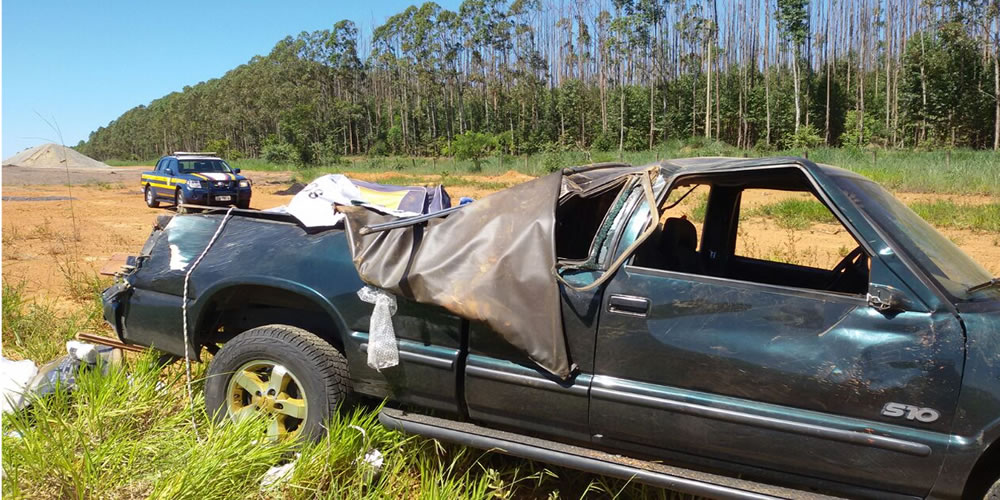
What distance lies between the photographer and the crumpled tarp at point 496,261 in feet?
9.16

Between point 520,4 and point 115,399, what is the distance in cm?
6094

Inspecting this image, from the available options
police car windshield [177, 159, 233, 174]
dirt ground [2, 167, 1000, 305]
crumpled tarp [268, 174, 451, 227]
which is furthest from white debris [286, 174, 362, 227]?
police car windshield [177, 159, 233, 174]

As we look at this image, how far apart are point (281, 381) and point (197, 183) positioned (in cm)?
1751

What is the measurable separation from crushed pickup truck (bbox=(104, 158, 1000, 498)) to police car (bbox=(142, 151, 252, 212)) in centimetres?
1661

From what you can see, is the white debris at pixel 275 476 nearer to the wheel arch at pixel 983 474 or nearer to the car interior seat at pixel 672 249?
the car interior seat at pixel 672 249

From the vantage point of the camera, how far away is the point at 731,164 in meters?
2.90

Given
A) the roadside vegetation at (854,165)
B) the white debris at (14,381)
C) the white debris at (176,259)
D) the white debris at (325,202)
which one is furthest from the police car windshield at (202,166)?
the white debris at (325,202)

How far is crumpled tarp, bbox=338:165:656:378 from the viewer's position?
2791mm

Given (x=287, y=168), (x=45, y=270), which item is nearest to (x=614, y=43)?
(x=287, y=168)

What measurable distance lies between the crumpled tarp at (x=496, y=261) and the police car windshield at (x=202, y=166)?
18.5 meters

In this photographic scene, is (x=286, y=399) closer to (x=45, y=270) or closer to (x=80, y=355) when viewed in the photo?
(x=80, y=355)

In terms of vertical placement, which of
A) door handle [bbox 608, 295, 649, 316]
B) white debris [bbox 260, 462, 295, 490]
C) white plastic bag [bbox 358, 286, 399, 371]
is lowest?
white debris [bbox 260, 462, 295, 490]

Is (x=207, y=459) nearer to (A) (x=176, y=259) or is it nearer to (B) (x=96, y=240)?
(A) (x=176, y=259)

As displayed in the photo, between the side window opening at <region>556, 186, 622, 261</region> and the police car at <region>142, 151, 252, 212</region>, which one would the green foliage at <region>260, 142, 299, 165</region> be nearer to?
the police car at <region>142, 151, 252, 212</region>
